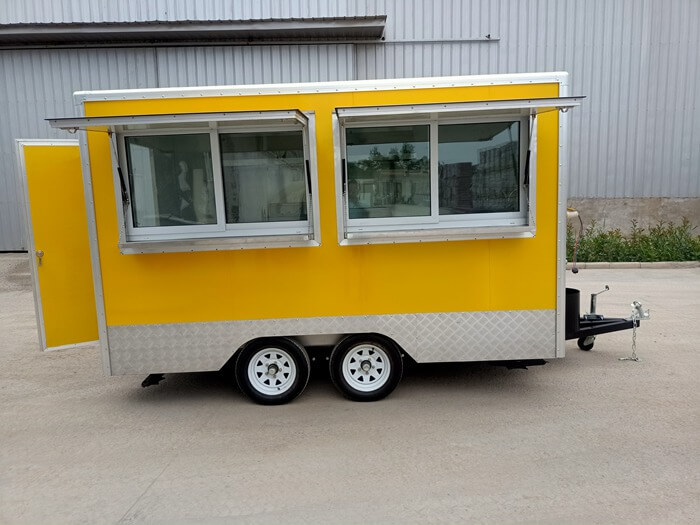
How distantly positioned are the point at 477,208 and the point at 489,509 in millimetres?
2526

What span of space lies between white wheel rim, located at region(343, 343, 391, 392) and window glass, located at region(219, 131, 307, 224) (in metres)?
1.37

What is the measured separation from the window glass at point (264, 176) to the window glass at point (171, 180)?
0.59 ft

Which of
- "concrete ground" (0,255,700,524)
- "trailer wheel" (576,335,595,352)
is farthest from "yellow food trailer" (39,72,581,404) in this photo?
"trailer wheel" (576,335,595,352)

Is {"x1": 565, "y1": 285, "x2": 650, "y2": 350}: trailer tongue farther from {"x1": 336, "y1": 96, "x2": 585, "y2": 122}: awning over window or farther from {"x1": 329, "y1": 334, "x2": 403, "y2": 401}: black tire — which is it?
{"x1": 336, "y1": 96, "x2": 585, "y2": 122}: awning over window

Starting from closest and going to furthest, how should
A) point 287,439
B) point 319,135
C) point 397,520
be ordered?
point 397,520
point 287,439
point 319,135

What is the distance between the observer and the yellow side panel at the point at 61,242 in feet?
15.1

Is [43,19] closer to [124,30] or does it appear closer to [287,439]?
[124,30]

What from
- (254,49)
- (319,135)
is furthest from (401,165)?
(254,49)

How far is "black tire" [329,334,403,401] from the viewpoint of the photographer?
459cm

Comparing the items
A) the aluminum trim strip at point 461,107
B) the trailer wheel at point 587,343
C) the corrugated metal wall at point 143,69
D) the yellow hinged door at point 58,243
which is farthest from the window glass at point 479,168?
the corrugated metal wall at point 143,69

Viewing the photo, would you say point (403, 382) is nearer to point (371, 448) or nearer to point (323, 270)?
point (371, 448)

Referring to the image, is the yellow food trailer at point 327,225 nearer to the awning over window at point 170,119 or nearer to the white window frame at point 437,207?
the white window frame at point 437,207

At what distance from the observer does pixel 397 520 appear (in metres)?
2.91

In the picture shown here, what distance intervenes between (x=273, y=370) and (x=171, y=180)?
6.54 feet
